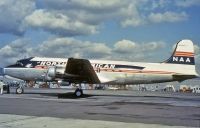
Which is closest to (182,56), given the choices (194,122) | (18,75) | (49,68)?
(49,68)

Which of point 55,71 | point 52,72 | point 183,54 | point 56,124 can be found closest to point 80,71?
point 55,71

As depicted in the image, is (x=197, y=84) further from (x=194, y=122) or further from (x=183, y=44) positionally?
(x=194, y=122)

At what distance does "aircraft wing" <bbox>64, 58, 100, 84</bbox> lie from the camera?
3212 centimetres

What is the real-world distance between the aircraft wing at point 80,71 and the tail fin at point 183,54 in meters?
9.92

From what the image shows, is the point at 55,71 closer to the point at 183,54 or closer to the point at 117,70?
the point at 117,70

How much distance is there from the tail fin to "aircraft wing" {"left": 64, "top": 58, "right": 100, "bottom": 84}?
992 cm

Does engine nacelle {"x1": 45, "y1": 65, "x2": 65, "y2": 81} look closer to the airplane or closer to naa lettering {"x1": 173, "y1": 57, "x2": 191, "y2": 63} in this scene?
the airplane

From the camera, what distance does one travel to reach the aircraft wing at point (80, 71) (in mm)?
32125

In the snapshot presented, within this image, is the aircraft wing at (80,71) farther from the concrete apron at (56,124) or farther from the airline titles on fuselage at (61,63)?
the concrete apron at (56,124)

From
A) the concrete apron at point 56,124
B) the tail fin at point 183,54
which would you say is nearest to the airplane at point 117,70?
the tail fin at point 183,54

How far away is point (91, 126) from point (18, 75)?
25.2 m

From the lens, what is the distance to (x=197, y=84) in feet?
386

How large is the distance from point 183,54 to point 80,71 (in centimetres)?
1299

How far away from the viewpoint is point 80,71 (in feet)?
109
